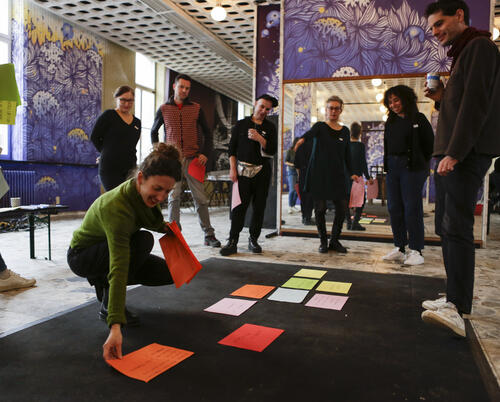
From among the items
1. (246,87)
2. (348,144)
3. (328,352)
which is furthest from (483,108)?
(246,87)

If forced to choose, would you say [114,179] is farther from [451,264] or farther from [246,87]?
[246,87]

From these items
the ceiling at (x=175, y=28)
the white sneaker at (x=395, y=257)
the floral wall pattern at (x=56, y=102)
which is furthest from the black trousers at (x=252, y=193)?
the floral wall pattern at (x=56, y=102)

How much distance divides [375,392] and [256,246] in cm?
248

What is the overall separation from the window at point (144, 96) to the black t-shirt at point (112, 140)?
222 inches

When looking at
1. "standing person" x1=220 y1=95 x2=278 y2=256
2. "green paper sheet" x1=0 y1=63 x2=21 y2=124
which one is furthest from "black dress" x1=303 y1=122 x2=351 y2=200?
"green paper sheet" x1=0 y1=63 x2=21 y2=124

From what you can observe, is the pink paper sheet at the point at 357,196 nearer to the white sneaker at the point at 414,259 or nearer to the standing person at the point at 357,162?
the standing person at the point at 357,162

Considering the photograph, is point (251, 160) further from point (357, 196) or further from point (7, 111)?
point (357, 196)

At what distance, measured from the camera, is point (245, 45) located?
8.09 meters

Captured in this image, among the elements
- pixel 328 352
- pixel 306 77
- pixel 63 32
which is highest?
pixel 63 32

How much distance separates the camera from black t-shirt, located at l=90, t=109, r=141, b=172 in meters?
3.38

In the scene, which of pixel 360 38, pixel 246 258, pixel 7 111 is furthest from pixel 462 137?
pixel 360 38

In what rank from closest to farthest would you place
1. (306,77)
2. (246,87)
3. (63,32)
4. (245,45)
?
(306,77)
(63,32)
(245,45)
(246,87)

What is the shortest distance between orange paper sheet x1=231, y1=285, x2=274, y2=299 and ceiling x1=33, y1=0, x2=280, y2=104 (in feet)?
14.1

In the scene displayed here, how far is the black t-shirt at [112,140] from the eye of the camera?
3381mm
